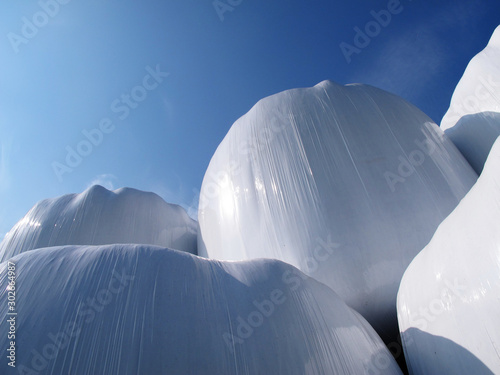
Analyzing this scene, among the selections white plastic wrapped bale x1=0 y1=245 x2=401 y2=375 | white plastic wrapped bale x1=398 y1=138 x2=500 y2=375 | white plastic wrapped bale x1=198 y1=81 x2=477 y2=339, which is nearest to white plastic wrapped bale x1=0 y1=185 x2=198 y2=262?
white plastic wrapped bale x1=198 y1=81 x2=477 y2=339

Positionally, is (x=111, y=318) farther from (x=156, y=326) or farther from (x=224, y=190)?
(x=224, y=190)

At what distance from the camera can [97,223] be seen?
1666 mm

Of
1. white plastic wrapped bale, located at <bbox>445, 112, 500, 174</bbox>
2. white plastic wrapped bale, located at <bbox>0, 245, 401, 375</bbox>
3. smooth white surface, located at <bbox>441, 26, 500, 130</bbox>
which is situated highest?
white plastic wrapped bale, located at <bbox>0, 245, 401, 375</bbox>

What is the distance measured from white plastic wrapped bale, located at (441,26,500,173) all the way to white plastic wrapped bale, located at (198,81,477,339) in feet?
0.49

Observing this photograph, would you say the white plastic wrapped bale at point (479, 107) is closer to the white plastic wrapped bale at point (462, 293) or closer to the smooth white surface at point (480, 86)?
the smooth white surface at point (480, 86)

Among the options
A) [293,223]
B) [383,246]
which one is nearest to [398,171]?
[383,246]

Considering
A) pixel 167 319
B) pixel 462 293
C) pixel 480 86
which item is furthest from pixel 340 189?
pixel 480 86

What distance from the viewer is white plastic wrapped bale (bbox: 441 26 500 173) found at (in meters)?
1.42

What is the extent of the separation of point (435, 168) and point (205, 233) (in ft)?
3.33

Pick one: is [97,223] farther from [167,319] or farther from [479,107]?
[479,107]

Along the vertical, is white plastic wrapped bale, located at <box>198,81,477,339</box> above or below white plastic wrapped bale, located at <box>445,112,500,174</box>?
above

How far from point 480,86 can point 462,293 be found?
1.20 metres

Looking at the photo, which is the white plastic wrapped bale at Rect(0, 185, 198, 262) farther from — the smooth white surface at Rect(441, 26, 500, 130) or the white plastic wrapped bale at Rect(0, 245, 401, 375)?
the smooth white surface at Rect(441, 26, 500, 130)

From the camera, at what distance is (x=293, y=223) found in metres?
1.20
